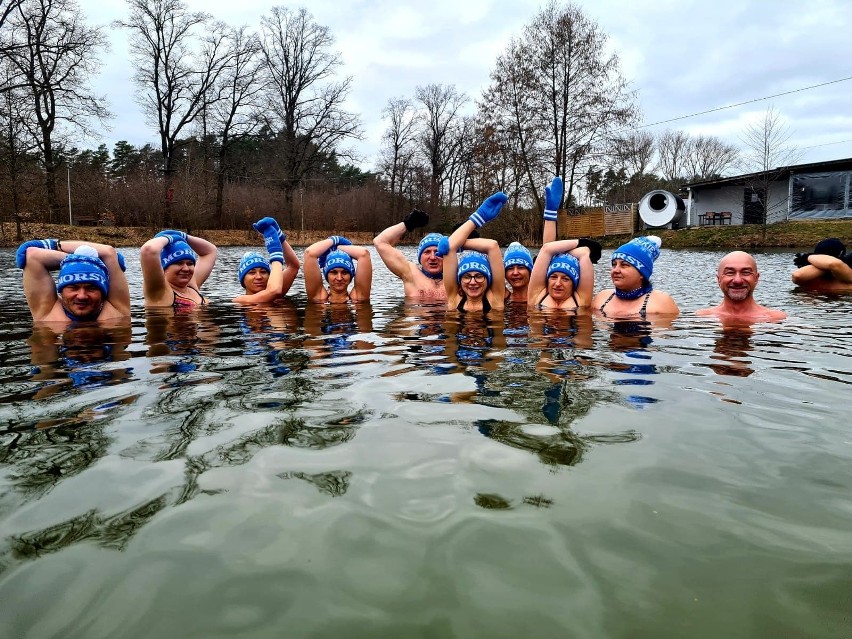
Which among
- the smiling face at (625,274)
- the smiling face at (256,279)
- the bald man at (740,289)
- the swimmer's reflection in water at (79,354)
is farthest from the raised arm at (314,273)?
the bald man at (740,289)

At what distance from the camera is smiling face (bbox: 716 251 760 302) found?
581 centimetres

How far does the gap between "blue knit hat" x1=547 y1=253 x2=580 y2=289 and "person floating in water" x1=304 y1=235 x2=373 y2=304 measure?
263cm

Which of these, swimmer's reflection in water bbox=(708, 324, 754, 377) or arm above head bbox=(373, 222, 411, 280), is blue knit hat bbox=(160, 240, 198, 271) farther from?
swimmer's reflection in water bbox=(708, 324, 754, 377)

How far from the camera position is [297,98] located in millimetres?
35469

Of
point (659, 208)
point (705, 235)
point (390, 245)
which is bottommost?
point (390, 245)

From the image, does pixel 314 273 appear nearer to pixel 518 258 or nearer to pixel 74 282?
pixel 518 258

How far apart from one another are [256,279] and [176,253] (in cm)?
139

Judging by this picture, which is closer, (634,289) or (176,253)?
(634,289)

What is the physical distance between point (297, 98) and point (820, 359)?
3634cm

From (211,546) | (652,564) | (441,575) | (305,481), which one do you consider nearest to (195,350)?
(305,481)

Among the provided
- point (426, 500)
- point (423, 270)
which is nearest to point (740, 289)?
point (423, 270)

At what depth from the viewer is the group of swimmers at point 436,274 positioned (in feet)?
18.4

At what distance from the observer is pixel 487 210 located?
7.02 metres

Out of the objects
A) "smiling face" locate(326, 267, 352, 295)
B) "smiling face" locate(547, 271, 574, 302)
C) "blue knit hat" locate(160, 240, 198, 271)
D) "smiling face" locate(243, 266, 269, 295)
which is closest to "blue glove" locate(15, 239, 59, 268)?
"blue knit hat" locate(160, 240, 198, 271)
